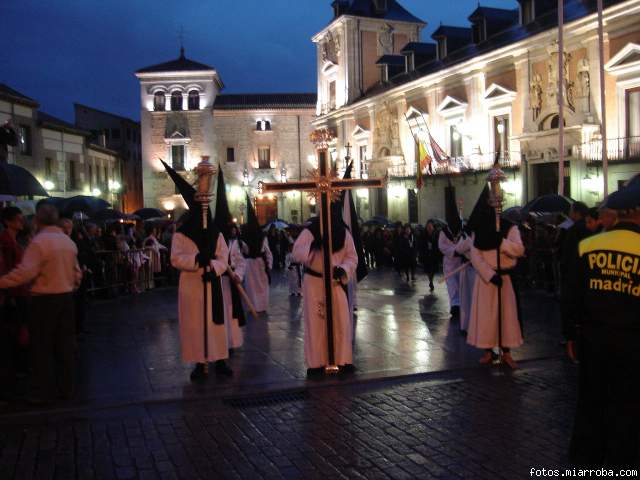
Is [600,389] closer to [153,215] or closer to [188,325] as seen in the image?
[188,325]

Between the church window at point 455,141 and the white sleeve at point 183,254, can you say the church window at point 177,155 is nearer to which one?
the church window at point 455,141

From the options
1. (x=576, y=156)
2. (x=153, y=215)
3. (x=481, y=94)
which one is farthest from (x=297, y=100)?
(x=576, y=156)

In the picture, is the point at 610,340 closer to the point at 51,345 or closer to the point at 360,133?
the point at 51,345

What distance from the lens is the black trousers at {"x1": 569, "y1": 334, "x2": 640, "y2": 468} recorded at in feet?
14.1

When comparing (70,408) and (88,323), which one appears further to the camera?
(88,323)

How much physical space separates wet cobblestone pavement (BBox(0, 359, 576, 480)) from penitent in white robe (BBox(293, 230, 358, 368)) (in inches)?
26.9

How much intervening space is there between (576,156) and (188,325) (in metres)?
19.8

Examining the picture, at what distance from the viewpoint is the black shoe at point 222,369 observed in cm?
837

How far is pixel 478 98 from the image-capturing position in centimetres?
3098

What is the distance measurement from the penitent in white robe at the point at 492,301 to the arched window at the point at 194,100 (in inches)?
1843

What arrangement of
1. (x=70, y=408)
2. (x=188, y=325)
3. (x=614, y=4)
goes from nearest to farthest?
(x=70, y=408), (x=188, y=325), (x=614, y=4)

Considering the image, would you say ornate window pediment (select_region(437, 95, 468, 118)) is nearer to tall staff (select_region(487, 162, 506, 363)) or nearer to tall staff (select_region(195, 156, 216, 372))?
tall staff (select_region(487, 162, 506, 363))

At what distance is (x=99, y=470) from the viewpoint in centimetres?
534

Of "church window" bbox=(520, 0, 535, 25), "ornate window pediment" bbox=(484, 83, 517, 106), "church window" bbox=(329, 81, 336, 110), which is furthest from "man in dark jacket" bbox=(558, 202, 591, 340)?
"church window" bbox=(329, 81, 336, 110)
